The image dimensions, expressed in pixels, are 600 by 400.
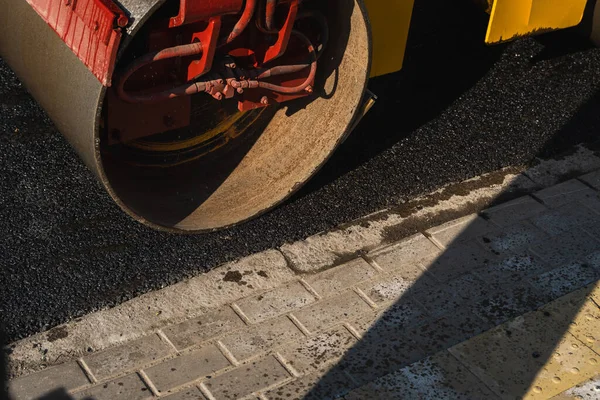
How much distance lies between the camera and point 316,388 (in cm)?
342

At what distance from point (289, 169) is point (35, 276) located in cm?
120

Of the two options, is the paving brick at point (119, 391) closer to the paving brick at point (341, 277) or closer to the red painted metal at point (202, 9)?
the paving brick at point (341, 277)

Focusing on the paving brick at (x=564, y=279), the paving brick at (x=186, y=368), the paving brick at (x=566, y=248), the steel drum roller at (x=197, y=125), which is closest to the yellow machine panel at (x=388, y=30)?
the steel drum roller at (x=197, y=125)

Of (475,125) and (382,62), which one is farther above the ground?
(382,62)

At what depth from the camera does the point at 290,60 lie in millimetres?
3973

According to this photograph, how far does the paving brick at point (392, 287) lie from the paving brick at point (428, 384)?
1.27 feet

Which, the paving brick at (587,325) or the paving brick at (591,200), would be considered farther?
the paving brick at (591,200)

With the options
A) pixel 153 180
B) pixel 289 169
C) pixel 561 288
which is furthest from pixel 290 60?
pixel 561 288

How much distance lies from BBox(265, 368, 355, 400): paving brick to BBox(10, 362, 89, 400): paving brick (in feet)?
2.29

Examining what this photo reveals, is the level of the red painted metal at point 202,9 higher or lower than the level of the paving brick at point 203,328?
higher

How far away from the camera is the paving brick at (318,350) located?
11.6 feet

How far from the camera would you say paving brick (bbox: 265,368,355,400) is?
338 centimetres

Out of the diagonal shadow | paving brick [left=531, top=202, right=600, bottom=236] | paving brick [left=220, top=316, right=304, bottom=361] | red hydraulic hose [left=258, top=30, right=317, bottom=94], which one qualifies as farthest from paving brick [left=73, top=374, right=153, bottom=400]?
paving brick [left=531, top=202, right=600, bottom=236]

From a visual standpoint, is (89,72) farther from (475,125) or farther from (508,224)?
(475,125)
